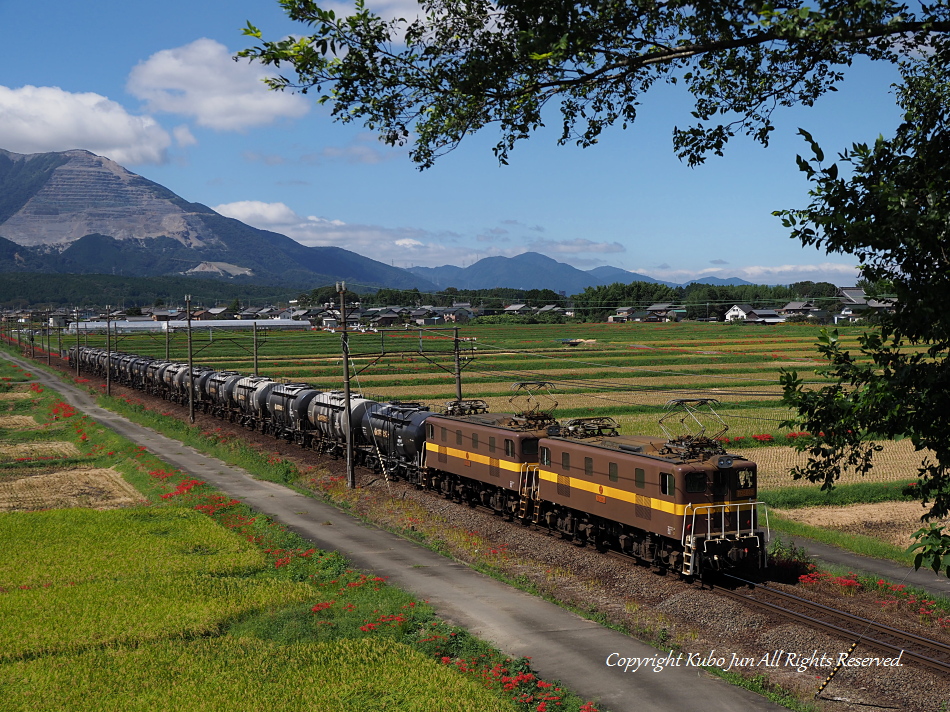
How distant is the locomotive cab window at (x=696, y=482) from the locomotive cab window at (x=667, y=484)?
416mm

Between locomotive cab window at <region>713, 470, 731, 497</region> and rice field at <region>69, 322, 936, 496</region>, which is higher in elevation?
locomotive cab window at <region>713, 470, 731, 497</region>

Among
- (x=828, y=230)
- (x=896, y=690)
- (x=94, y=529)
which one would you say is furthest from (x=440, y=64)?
(x=94, y=529)

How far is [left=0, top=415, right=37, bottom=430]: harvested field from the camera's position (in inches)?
2731

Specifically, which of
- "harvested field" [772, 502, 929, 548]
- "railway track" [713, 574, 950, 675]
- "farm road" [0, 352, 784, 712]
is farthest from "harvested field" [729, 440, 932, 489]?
"farm road" [0, 352, 784, 712]

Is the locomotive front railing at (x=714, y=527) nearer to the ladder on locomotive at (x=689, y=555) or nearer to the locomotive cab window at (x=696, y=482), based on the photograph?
the ladder on locomotive at (x=689, y=555)

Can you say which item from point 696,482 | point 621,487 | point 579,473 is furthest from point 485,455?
point 696,482

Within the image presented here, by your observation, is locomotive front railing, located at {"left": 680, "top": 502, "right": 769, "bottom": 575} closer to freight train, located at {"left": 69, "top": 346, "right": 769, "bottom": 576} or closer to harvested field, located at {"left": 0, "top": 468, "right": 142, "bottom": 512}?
freight train, located at {"left": 69, "top": 346, "right": 769, "bottom": 576}

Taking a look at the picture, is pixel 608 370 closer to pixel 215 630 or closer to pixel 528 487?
pixel 528 487

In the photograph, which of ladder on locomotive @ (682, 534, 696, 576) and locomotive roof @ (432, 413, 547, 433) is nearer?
ladder on locomotive @ (682, 534, 696, 576)

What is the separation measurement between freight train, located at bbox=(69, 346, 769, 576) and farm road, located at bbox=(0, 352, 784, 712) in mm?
4627

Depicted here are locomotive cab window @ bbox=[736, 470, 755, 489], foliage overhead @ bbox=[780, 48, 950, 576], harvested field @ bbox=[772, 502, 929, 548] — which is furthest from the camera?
harvested field @ bbox=[772, 502, 929, 548]

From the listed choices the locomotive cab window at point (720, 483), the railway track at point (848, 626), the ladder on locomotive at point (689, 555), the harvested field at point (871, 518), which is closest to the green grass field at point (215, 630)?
the ladder on locomotive at point (689, 555)

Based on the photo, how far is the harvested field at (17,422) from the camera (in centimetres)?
6938

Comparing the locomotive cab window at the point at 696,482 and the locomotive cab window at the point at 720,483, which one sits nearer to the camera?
the locomotive cab window at the point at 696,482
